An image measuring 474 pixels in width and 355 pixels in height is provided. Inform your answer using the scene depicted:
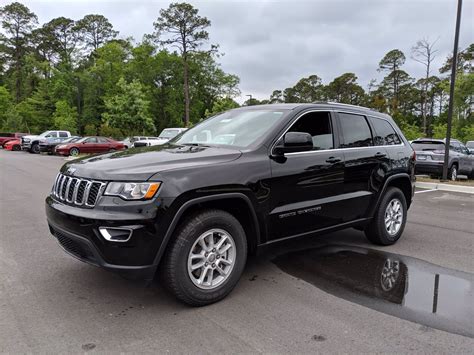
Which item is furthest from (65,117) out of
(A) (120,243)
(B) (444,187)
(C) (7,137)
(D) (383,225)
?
(A) (120,243)

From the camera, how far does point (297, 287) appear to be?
3852 mm

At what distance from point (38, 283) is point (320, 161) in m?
3.24

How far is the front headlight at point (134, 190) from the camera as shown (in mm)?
3035

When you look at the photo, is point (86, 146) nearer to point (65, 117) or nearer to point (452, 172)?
point (452, 172)

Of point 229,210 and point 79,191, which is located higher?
point 79,191

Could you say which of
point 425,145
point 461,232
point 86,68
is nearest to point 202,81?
point 86,68

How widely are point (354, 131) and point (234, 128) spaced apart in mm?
1608

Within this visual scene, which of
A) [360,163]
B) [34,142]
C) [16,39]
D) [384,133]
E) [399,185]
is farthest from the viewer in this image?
[16,39]

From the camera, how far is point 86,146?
26.5 metres

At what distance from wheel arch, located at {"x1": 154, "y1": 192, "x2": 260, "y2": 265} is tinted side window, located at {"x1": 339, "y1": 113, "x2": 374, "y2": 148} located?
1644 millimetres

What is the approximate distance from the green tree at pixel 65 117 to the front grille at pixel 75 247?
47774 mm

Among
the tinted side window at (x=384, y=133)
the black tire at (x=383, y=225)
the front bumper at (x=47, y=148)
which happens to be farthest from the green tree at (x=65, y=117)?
Answer: the black tire at (x=383, y=225)

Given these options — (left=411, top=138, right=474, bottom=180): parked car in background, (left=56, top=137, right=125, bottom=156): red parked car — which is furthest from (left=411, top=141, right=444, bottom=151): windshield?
(left=56, top=137, right=125, bottom=156): red parked car

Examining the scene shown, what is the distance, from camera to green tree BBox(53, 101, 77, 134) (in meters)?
47.1
